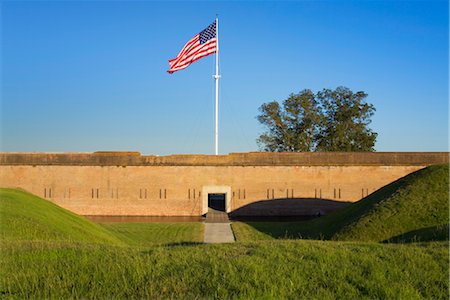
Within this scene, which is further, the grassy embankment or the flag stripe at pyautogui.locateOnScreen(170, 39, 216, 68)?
the flag stripe at pyautogui.locateOnScreen(170, 39, 216, 68)

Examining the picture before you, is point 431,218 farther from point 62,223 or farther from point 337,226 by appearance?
point 62,223

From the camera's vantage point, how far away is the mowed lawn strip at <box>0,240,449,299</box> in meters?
6.05

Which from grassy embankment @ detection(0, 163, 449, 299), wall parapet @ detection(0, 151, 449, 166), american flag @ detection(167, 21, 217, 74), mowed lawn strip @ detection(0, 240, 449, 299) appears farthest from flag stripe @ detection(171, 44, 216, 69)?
mowed lawn strip @ detection(0, 240, 449, 299)

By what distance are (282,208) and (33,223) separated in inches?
777

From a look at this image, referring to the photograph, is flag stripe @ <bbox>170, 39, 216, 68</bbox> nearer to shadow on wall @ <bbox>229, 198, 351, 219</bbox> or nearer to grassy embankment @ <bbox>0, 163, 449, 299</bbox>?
shadow on wall @ <bbox>229, 198, 351, 219</bbox>

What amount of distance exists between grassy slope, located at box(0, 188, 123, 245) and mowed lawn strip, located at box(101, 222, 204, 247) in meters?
2.59

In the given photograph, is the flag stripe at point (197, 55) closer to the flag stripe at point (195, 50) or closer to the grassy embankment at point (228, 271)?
the flag stripe at point (195, 50)

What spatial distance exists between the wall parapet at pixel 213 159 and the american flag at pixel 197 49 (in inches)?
275

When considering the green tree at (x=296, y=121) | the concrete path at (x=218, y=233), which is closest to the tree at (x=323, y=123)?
the green tree at (x=296, y=121)

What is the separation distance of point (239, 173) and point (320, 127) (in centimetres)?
1466

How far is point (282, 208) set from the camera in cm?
3022

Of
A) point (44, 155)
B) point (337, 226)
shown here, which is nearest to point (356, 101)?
point (337, 226)

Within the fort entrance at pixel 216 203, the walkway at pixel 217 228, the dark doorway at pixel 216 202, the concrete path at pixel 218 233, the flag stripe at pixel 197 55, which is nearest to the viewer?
the concrete path at pixel 218 233

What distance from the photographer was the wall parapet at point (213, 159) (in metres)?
30.6
